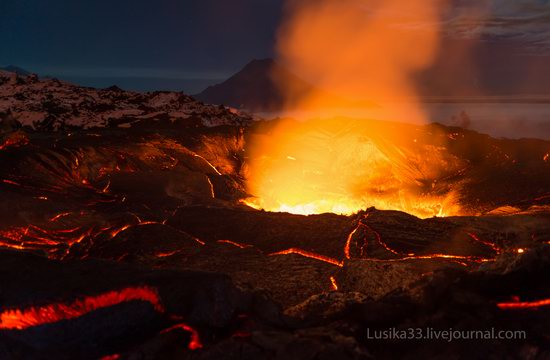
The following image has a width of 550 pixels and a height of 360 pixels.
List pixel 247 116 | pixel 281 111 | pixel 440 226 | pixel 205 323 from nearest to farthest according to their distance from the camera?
1. pixel 205 323
2. pixel 440 226
3. pixel 247 116
4. pixel 281 111

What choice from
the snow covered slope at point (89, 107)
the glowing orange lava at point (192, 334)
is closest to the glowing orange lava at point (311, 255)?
the glowing orange lava at point (192, 334)

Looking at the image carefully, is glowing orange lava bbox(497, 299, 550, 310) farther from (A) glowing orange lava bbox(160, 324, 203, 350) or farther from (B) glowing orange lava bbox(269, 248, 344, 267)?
(A) glowing orange lava bbox(160, 324, 203, 350)

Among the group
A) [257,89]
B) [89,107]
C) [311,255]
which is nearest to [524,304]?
[311,255]

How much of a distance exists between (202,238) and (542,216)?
5.70 metres

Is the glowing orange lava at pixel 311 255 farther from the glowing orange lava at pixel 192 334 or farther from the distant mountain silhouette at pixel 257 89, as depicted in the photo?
the distant mountain silhouette at pixel 257 89

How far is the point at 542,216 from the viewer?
6.83 meters

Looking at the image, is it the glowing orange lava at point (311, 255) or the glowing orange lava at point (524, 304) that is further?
the glowing orange lava at point (311, 255)

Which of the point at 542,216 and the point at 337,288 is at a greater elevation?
the point at 542,216

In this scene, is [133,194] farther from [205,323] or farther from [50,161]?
[205,323]

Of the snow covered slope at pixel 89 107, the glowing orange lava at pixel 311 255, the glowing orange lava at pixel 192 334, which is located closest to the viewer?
the glowing orange lava at pixel 192 334

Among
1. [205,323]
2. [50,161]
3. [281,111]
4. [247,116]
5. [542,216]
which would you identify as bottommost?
[205,323]

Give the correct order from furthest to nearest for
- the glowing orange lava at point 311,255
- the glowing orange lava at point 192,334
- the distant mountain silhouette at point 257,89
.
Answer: the distant mountain silhouette at point 257,89, the glowing orange lava at point 311,255, the glowing orange lava at point 192,334

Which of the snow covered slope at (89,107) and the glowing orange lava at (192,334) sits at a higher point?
the snow covered slope at (89,107)

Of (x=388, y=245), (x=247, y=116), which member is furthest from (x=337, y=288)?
(x=247, y=116)
